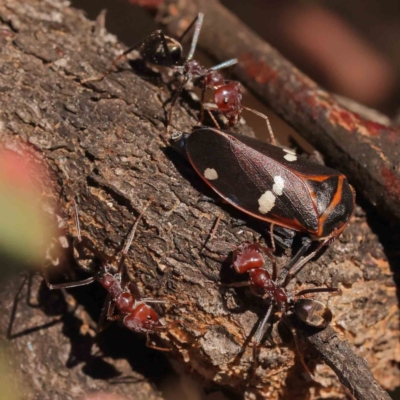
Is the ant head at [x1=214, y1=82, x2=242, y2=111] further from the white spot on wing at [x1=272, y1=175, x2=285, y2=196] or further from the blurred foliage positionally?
the blurred foliage

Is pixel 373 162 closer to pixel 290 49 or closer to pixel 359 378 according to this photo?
pixel 359 378

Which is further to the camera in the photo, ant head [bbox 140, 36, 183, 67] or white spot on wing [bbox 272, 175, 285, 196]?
ant head [bbox 140, 36, 183, 67]

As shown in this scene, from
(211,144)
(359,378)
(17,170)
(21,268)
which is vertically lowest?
(21,268)

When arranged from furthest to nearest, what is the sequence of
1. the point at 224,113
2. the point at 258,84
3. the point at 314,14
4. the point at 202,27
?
the point at 314,14, the point at 202,27, the point at 258,84, the point at 224,113

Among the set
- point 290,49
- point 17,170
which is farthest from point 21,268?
point 290,49

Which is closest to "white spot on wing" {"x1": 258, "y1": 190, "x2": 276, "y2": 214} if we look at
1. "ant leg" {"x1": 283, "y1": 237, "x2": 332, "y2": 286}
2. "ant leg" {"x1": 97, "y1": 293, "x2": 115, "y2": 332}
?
"ant leg" {"x1": 283, "y1": 237, "x2": 332, "y2": 286}

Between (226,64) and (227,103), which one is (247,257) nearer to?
(227,103)
